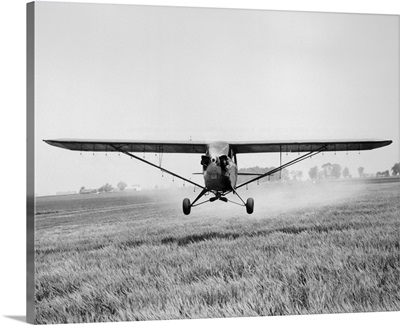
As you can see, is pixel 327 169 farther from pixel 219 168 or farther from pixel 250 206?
pixel 219 168

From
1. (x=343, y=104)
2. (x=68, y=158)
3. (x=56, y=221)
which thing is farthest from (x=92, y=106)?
(x=343, y=104)

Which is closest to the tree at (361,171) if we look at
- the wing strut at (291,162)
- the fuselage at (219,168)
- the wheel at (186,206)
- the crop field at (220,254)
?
the crop field at (220,254)

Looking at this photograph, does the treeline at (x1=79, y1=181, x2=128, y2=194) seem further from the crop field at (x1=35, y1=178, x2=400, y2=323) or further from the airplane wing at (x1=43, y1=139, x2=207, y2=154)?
the airplane wing at (x1=43, y1=139, x2=207, y2=154)

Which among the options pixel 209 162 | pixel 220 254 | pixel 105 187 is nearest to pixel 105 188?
pixel 105 187

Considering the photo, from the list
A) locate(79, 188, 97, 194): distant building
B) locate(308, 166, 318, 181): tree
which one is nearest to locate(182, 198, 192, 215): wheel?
locate(79, 188, 97, 194): distant building

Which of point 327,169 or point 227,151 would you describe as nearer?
point 227,151

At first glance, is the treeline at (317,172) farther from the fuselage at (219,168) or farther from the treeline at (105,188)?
the treeline at (105,188)

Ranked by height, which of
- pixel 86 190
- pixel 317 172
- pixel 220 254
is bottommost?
pixel 220 254
